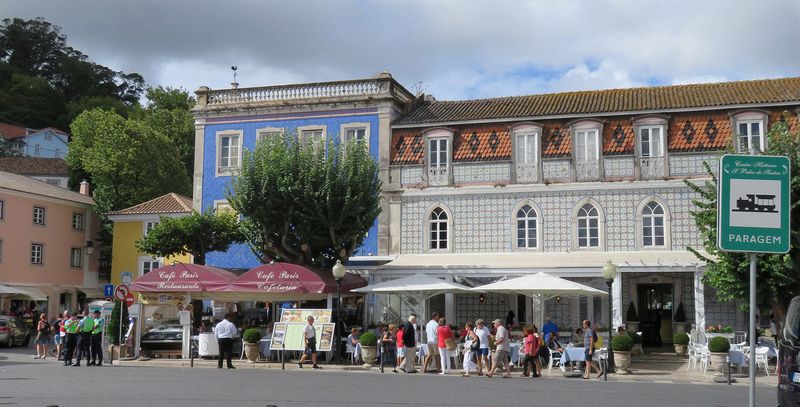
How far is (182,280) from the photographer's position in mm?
25703

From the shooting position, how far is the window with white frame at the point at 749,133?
27081mm

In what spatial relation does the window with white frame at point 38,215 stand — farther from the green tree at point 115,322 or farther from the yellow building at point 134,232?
the green tree at point 115,322

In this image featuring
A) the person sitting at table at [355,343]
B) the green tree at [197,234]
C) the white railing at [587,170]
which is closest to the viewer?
the person sitting at table at [355,343]

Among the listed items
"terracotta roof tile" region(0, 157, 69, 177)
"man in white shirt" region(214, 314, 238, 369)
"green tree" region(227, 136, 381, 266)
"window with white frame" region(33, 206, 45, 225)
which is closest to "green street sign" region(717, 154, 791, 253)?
"man in white shirt" region(214, 314, 238, 369)

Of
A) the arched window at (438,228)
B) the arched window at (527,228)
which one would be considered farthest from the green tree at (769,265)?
the arched window at (438,228)

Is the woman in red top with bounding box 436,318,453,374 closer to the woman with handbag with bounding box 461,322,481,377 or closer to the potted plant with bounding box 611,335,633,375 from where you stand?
the woman with handbag with bounding box 461,322,481,377

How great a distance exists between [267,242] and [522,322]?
9583 millimetres

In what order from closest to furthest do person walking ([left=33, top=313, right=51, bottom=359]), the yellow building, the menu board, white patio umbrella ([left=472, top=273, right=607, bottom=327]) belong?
white patio umbrella ([left=472, top=273, right=607, bottom=327]) < the menu board < person walking ([left=33, top=313, right=51, bottom=359]) < the yellow building

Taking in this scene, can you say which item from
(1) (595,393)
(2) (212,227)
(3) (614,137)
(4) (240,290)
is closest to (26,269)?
(2) (212,227)

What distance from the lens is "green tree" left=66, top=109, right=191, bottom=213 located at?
50.1 m

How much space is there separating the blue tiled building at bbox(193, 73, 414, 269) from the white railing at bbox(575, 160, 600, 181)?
696cm

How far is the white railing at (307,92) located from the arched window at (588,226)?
8.33 meters

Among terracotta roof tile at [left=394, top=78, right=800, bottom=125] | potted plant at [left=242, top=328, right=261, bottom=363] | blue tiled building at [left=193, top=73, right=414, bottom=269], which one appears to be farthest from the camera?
blue tiled building at [left=193, top=73, right=414, bottom=269]

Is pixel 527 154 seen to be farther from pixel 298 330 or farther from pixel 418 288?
pixel 298 330
